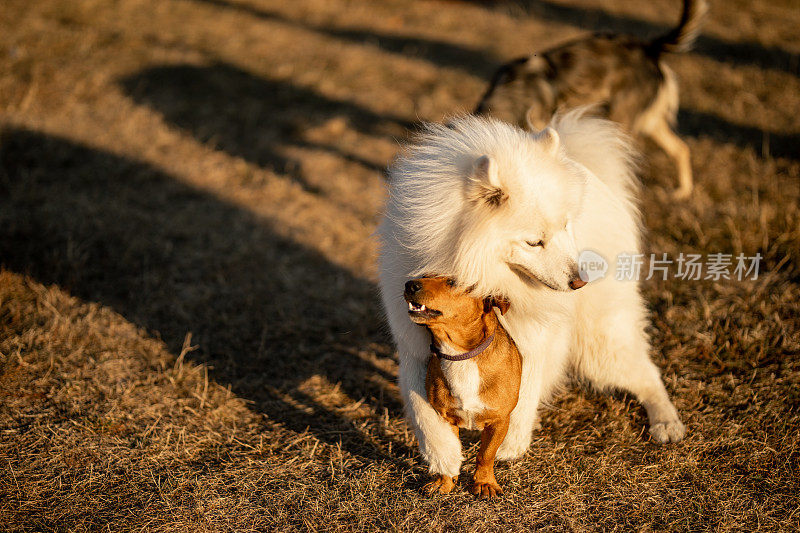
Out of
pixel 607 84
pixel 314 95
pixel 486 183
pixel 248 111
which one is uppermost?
Answer: pixel 486 183

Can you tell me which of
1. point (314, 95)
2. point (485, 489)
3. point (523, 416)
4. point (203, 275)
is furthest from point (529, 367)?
point (314, 95)

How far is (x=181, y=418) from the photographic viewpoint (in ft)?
9.65

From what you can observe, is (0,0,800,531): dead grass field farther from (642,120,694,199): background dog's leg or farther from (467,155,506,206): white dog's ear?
(467,155,506,206): white dog's ear

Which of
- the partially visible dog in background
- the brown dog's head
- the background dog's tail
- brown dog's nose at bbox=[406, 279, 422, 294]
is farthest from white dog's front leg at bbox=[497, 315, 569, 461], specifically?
the background dog's tail

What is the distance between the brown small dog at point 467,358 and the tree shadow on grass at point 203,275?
26.4 inches

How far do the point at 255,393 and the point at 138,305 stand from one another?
1.14 metres

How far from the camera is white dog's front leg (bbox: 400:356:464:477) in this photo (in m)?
2.32

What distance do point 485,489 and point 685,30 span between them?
4.04 metres

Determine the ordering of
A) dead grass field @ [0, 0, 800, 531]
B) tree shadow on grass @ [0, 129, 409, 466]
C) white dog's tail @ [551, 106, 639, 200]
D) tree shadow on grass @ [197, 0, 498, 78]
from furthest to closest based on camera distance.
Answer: tree shadow on grass @ [197, 0, 498, 78] → tree shadow on grass @ [0, 129, 409, 466] → white dog's tail @ [551, 106, 639, 200] → dead grass field @ [0, 0, 800, 531]

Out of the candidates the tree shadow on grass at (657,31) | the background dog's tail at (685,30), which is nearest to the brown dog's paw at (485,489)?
the background dog's tail at (685,30)

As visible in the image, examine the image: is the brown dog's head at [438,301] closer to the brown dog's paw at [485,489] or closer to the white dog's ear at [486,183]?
the white dog's ear at [486,183]

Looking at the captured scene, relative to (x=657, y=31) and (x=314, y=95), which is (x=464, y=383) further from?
(x=657, y=31)

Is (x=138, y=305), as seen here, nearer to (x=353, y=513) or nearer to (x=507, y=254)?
(x=353, y=513)

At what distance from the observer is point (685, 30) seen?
187 inches
